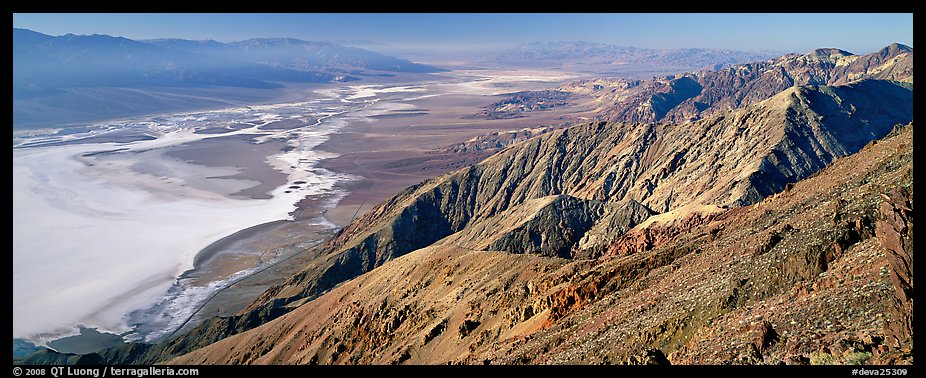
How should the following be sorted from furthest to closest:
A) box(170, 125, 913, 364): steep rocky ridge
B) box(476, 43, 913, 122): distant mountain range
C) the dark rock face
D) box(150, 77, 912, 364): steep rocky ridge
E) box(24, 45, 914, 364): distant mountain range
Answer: box(476, 43, 913, 122): distant mountain range < box(150, 77, 912, 364): steep rocky ridge < box(24, 45, 914, 364): distant mountain range < box(170, 125, 913, 364): steep rocky ridge < the dark rock face

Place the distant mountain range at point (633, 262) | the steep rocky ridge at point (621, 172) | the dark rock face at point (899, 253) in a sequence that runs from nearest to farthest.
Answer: the dark rock face at point (899, 253) < the distant mountain range at point (633, 262) < the steep rocky ridge at point (621, 172)

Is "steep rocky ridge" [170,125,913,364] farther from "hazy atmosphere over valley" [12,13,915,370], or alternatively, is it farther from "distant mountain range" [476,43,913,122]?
"distant mountain range" [476,43,913,122]

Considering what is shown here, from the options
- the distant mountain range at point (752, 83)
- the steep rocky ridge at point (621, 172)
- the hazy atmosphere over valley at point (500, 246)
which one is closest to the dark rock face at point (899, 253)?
the hazy atmosphere over valley at point (500, 246)

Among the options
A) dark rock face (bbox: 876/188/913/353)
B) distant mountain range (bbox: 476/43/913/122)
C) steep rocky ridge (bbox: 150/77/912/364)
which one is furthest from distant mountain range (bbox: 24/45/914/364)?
distant mountain range (bbox: 476/43/913/122)

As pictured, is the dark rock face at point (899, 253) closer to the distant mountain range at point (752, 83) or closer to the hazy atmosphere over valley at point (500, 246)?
the hazy atmosphere over valley at point (500, 246)

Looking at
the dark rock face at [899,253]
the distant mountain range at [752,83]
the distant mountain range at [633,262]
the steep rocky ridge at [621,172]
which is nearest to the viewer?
the dark rock face at [899,253]

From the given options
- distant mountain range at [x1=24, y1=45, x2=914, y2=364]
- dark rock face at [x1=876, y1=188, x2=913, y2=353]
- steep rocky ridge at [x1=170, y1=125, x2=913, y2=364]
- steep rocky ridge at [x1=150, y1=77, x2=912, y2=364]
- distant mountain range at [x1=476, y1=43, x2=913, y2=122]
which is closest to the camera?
dark rock face at [x1=876, y1=188, x2=913, y2=353]

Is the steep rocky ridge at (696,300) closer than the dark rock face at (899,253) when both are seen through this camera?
No

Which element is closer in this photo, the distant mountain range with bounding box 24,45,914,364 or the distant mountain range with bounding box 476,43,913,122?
the distant mountain range with bounding box 24,45,914,364

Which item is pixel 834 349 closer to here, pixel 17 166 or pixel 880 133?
pixel 880 133

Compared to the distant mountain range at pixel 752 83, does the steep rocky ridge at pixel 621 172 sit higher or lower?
lower

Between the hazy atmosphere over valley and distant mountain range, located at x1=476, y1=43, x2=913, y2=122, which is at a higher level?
distant mountain range, located at x1=476, y1=43, x2=913, y2=122
